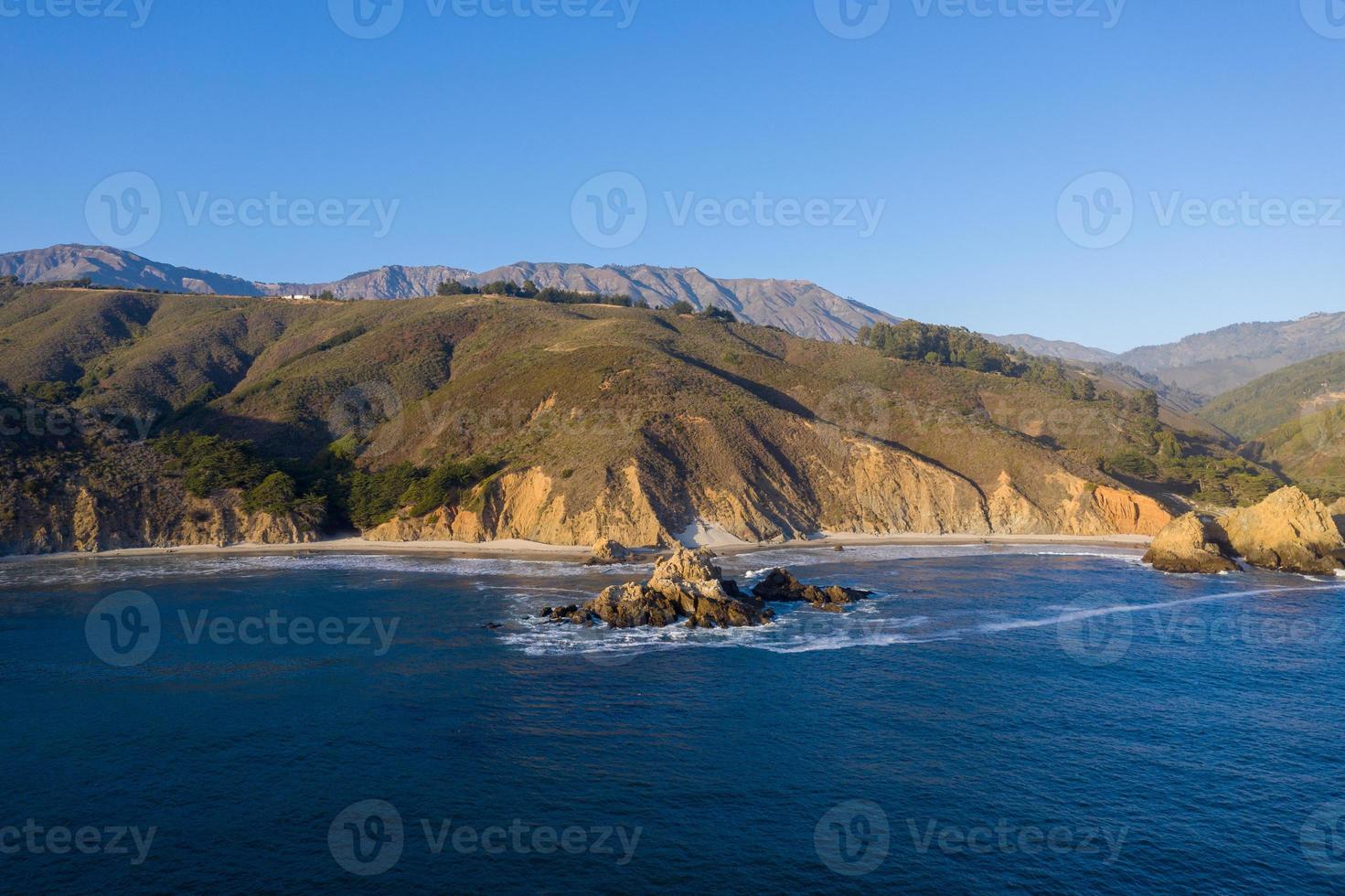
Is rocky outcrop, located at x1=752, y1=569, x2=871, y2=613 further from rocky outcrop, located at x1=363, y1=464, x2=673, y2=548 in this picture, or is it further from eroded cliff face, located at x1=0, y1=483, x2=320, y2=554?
eroded cliff face, located at x1=0, y1=483, x2=320, y2=554

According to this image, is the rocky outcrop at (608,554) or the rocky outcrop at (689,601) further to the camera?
the rocky outcrop at (608,554)

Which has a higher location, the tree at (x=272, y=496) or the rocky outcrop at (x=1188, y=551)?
the tree at (x=272, y=496)

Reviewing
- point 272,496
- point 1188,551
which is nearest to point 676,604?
point 1188,551

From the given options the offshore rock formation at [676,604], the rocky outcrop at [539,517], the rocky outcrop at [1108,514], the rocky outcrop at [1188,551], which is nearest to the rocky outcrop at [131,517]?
the rocky outcrop at [539,517]

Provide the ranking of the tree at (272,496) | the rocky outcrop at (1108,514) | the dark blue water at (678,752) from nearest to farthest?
the dark blue water at (678,752) < the tree at (272,496) < the rocky outcrop at (1108,514)

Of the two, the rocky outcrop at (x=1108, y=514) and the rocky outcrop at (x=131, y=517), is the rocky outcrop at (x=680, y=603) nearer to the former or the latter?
the rocky outcrop at (x=131, y=517)

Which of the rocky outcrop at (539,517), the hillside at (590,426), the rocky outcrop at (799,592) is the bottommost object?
the rocky outcrop at (799,592)

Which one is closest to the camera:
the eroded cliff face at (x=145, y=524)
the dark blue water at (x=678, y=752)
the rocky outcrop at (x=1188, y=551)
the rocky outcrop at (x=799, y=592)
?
the dark blue water at (x=678, y=752)

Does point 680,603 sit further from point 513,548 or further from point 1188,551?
point 1188,551
